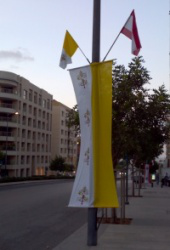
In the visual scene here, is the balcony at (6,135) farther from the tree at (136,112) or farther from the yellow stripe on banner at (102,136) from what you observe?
the yellow stripe on banner at (102,136)

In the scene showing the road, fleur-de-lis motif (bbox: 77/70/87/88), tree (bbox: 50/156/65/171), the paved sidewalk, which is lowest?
the road

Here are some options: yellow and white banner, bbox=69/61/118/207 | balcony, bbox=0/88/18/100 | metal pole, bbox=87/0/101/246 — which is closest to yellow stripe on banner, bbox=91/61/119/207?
yellow and white banner, bbox=69/61/118/207

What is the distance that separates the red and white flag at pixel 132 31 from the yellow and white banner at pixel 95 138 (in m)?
A: 1.00

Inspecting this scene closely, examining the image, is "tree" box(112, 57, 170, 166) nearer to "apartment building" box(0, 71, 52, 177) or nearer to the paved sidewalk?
the paved sidewalk

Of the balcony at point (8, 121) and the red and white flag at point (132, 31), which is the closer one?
Answer: the red and white flag at point (132, 31)

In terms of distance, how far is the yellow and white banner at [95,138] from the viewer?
967 cm

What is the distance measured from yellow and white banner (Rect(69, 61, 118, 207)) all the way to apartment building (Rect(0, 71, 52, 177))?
58443mm

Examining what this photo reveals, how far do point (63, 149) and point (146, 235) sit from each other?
96915 mm

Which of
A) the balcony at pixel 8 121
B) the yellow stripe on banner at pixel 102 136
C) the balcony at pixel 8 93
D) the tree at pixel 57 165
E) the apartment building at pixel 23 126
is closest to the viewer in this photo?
the yellow stripe on banner at pixel 102 136

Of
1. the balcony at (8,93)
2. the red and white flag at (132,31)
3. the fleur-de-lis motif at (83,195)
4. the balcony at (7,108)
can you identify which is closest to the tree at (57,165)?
the balcony at (7,108)

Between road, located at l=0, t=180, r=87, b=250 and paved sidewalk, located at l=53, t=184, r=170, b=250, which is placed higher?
paved sidewalk, located at l=53, t=184, r=170, b=250

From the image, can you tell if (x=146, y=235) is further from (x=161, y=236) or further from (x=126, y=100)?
(x=126, y=100)

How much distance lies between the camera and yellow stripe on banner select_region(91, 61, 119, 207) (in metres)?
9.63

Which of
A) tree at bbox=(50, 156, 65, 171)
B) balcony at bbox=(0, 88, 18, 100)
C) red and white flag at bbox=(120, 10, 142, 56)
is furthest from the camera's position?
tree at bbox=(50, 156, 65, 171)
